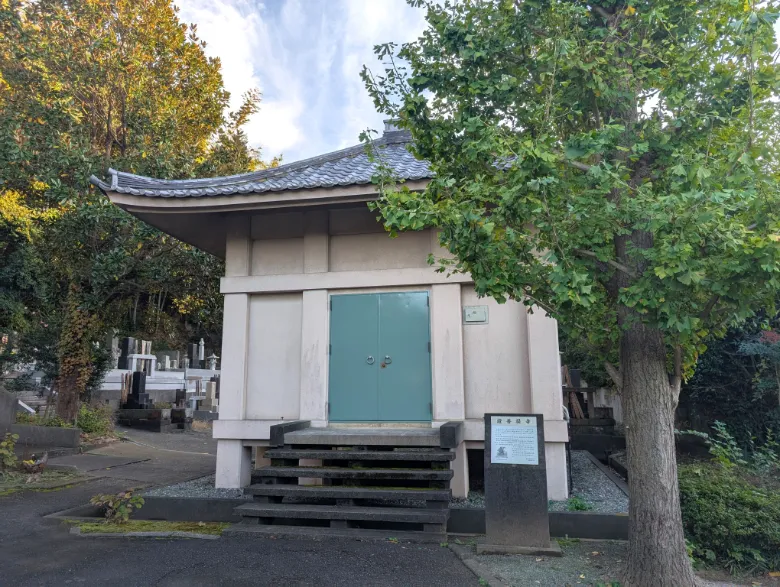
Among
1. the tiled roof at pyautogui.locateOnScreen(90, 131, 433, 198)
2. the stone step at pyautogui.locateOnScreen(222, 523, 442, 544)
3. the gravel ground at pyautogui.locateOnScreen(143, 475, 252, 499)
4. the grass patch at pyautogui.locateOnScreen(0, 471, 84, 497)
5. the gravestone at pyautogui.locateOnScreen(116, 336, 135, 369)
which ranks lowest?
the stone step at pyautogui.locateOnScreen(222, 523, 442, 544)

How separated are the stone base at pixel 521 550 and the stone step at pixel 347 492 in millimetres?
640

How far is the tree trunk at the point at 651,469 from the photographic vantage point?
3.87 metres

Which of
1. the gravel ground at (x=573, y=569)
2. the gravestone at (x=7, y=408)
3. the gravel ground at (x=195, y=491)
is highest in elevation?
the gravestone at (x=7, y=408)

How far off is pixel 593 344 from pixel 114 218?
10.2m

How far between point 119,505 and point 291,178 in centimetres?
451

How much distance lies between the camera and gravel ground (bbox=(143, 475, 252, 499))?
6.54 meters

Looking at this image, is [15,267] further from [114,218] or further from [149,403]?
[149,403]

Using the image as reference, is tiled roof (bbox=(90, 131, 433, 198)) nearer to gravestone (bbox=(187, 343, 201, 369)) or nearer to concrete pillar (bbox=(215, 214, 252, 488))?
concrete pillar (bbox=(215, 214, 252, 488))

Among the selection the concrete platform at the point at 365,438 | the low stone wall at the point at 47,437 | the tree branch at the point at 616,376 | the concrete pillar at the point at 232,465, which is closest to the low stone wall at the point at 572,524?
the concrete platform at the point at 365,438

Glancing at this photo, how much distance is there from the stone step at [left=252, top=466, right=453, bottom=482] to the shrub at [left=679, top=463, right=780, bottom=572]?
226cm

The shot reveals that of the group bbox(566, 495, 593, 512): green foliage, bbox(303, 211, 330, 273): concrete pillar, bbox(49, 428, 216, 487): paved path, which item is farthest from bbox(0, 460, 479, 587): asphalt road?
bbox(303, 211, 330, 273): concrete pillar

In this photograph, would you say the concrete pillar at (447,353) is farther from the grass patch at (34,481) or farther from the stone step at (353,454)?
the grass patch at (34,481)

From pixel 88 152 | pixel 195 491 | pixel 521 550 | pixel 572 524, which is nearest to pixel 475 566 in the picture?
pixel 521 550

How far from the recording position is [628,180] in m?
4.12
